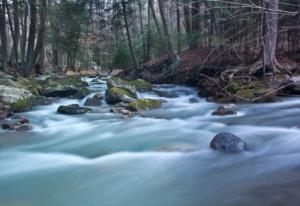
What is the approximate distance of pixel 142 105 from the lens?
1277 centimetres

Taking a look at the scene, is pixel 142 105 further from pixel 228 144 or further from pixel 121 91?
pixel 228 144

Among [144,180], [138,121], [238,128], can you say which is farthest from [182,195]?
[138,121]

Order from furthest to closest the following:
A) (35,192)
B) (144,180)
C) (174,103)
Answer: (174,103) → (144,180) → (35,192)

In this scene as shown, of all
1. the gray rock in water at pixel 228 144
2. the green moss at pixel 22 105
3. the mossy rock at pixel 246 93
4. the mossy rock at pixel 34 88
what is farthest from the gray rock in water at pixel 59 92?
the gray rock in water at pixel 228 144

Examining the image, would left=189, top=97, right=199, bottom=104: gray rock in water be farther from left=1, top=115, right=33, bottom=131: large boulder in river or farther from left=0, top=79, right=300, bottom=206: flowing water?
left=1, top=115, right=33, bottom=131: large boulder in river

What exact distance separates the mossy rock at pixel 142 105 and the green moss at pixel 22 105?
2.99m

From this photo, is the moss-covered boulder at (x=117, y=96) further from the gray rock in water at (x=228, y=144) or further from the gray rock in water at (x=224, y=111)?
the gray rock in water at (x=228, y=144)

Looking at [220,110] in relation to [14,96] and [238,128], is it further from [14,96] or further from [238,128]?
[14,96]

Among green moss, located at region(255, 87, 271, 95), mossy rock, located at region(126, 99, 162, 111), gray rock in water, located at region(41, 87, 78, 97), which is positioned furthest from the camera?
gray rock in water, located at region(41, 87, 78, 97)

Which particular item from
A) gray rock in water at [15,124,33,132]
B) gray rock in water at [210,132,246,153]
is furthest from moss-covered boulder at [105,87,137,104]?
gray rock in water at [210,132,246,153]

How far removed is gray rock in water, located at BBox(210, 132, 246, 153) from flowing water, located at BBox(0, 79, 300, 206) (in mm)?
162

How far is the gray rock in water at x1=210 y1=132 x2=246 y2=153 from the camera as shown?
716 cm

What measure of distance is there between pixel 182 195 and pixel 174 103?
28.6ft

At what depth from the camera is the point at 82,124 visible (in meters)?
10.8
